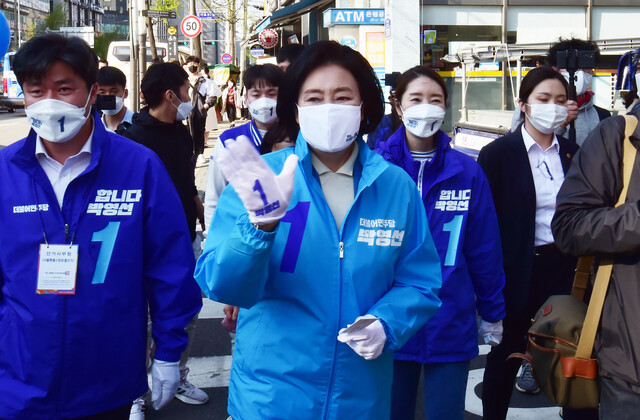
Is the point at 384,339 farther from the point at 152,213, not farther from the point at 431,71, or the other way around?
the point at 431,71

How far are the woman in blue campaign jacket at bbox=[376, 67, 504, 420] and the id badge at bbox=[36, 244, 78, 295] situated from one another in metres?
1.57

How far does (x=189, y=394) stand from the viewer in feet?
16.8

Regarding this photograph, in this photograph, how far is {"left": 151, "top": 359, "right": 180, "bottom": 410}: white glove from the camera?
285cm

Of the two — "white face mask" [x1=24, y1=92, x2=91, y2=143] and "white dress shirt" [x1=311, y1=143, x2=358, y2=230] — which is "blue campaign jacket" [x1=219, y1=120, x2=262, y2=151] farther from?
"white dress shirt" [x1=311, y1=143, x2=358, y2=230]

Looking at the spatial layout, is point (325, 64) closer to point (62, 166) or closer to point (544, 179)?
point (62, 166)

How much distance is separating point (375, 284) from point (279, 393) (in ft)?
1.42

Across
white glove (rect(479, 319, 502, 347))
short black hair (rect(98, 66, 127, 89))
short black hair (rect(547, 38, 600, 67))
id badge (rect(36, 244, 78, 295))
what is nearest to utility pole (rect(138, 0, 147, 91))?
short black hair (rect(98, 66, 127, 89))

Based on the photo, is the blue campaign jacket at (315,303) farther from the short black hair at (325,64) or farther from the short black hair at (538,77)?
the short black hair at (538,77)

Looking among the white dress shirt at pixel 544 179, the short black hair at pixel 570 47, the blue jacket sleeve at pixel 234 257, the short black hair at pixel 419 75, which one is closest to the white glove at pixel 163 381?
the blue jacket sleeve at pixel 234 257

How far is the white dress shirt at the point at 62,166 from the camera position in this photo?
2637 millimetres

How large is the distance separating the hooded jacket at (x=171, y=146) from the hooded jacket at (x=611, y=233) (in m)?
2.69

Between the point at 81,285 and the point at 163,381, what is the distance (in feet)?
1.70

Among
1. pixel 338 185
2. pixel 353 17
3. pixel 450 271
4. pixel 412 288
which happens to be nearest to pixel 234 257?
pixel 338 185

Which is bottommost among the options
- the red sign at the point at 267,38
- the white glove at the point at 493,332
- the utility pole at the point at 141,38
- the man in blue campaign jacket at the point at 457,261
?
the white glove at the point at 493,332
